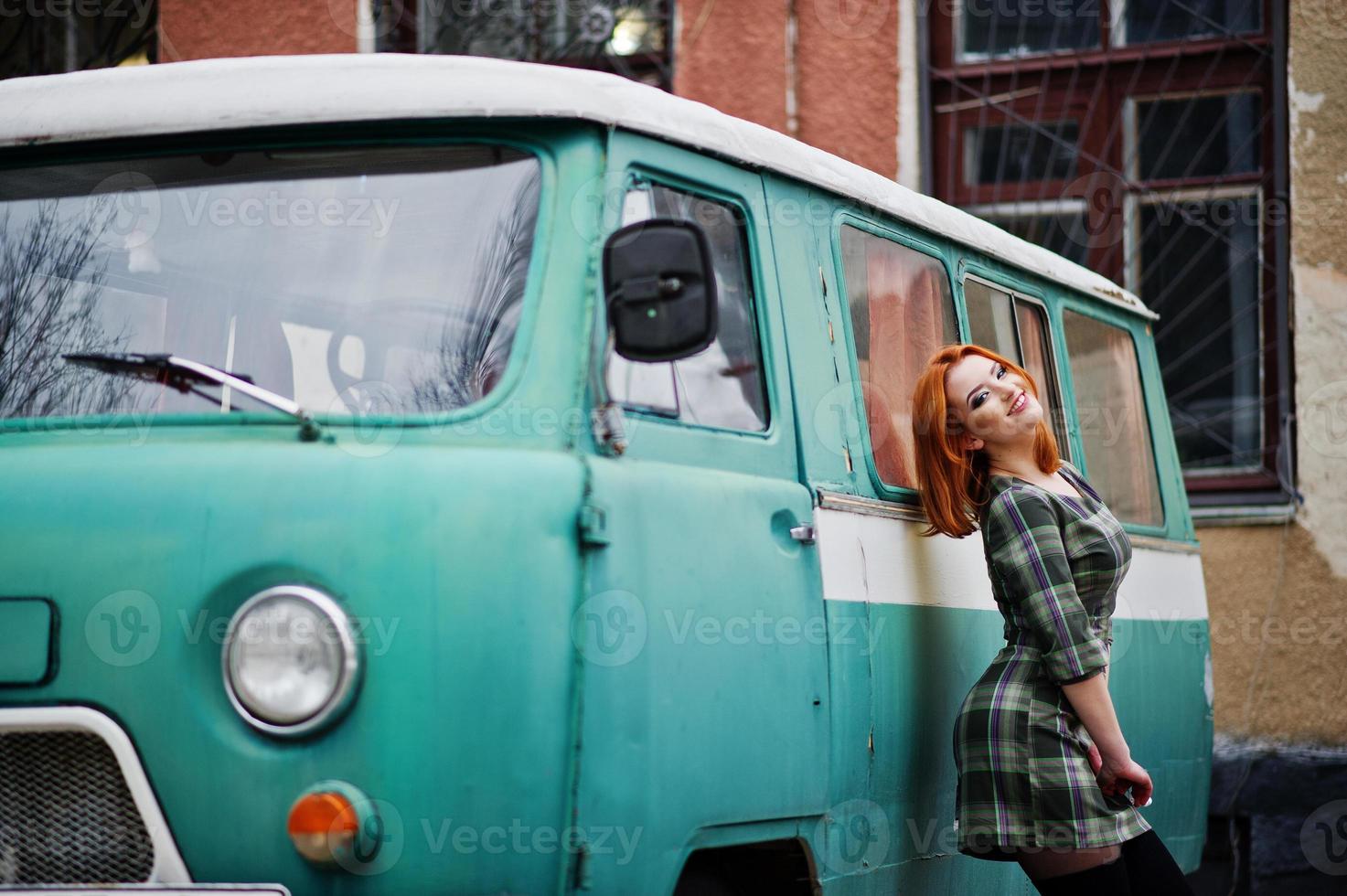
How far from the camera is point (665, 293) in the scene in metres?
3.39

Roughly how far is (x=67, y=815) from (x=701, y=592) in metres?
1.34

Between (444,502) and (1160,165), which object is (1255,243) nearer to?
(1160,165)

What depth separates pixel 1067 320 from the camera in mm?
5922

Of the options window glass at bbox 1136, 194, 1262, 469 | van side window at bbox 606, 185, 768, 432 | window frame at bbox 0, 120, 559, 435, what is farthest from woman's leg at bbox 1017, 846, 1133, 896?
window glass at bbox 1136, 194, 1262, 469

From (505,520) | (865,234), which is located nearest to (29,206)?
(505,520)

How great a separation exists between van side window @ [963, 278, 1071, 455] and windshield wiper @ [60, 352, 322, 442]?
2412mm

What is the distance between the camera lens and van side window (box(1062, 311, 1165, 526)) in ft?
19.7

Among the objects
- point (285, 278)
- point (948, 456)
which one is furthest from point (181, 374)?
point (948, 456)

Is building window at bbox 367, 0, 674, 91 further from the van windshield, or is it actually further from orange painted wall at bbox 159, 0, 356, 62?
the van windshield

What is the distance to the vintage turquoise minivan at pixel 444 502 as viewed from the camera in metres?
3.10

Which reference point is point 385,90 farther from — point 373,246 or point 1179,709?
point 1179,709

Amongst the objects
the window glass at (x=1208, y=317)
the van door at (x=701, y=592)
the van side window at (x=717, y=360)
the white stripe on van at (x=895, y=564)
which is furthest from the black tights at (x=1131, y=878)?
the window glass at (x=1208, y=317)

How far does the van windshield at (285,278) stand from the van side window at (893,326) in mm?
1248

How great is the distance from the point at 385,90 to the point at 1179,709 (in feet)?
12.9
